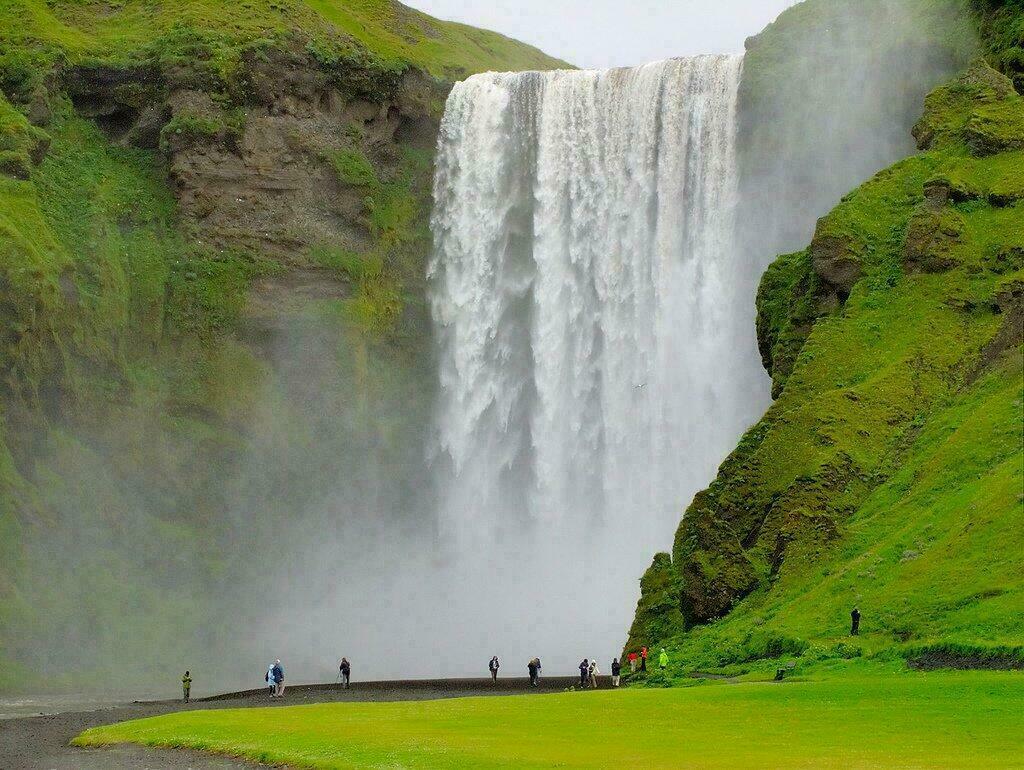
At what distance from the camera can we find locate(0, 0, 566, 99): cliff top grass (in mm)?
83438

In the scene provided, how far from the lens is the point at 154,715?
4525cm

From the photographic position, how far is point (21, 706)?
55094mm

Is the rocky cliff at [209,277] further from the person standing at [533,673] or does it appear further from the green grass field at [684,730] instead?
the green grass field at [684,730]

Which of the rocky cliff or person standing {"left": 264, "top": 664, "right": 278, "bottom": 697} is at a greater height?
the rocky cliff

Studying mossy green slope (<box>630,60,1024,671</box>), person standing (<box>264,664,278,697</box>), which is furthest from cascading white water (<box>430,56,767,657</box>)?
person standing (<box>264,664,278,697</box>)

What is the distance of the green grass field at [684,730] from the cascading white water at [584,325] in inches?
1434

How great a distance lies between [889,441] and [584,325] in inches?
1462

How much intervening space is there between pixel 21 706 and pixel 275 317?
31626mm

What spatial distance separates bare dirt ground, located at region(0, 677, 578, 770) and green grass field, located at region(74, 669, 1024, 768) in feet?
3.61

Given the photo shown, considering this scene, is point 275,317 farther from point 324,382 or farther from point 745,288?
point 745,288

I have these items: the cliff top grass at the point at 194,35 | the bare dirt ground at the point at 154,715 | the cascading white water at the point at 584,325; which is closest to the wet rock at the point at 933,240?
the bare dirt ground at the point at 154,715

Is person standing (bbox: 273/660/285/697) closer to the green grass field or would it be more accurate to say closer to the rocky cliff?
the green grass field

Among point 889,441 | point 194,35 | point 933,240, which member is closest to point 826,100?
point 933,240

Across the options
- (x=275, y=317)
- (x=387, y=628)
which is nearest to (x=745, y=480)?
(x=387, y=628)
